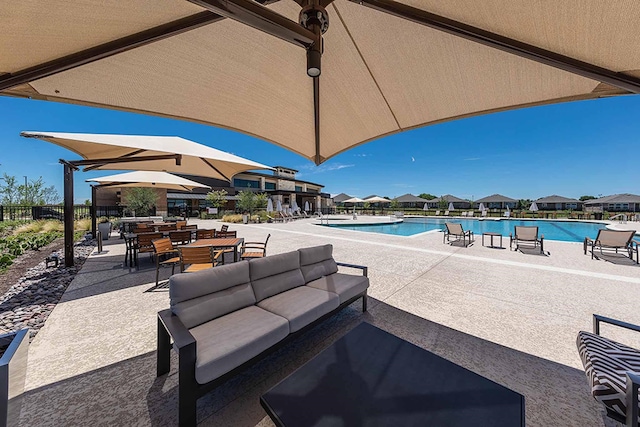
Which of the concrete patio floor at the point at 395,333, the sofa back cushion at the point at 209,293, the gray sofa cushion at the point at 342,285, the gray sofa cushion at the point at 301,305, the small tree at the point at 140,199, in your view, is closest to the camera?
the concrete patio floor at the point at 395,333

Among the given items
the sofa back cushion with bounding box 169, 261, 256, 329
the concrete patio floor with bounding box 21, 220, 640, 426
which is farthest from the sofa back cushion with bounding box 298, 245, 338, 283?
the sofa back cushion with bounding box 169, 261, 256, 329

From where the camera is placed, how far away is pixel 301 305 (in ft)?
8.90

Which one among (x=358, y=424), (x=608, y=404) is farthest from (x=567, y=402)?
(x=358, y=424)

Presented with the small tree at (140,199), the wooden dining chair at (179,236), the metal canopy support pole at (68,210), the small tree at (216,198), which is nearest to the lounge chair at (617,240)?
the wooden dining chair at (179,236)

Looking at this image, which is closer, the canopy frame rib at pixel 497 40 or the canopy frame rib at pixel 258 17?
the canopy frame rib at pixel 258 17

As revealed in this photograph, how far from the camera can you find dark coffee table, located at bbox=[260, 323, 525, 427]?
1.39 meters

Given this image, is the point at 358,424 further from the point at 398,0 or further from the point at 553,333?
the point at 553,333

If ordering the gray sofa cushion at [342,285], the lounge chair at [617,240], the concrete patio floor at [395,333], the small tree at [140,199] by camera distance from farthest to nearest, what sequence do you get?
1. the small tree at [140,199]
2. the lounge chair at [617,240]
3. the gray sofa cushion at [342,285]
4. the concrete patio floor at [395,333]

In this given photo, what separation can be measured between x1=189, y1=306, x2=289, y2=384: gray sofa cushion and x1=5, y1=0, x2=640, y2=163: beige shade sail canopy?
2346 mm

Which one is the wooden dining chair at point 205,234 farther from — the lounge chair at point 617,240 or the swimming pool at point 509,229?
the lounge chair at point 617,240

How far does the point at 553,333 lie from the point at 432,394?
9.22ft

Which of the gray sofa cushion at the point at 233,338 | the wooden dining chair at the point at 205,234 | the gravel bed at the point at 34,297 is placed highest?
the wooden dining chair at the point at 205,234

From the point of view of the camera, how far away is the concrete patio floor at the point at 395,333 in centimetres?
196

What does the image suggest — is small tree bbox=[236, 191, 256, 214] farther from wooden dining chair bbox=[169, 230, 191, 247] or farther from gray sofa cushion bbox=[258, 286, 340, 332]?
gray sofa cushion bbox=[258, 286, 340, 332]
